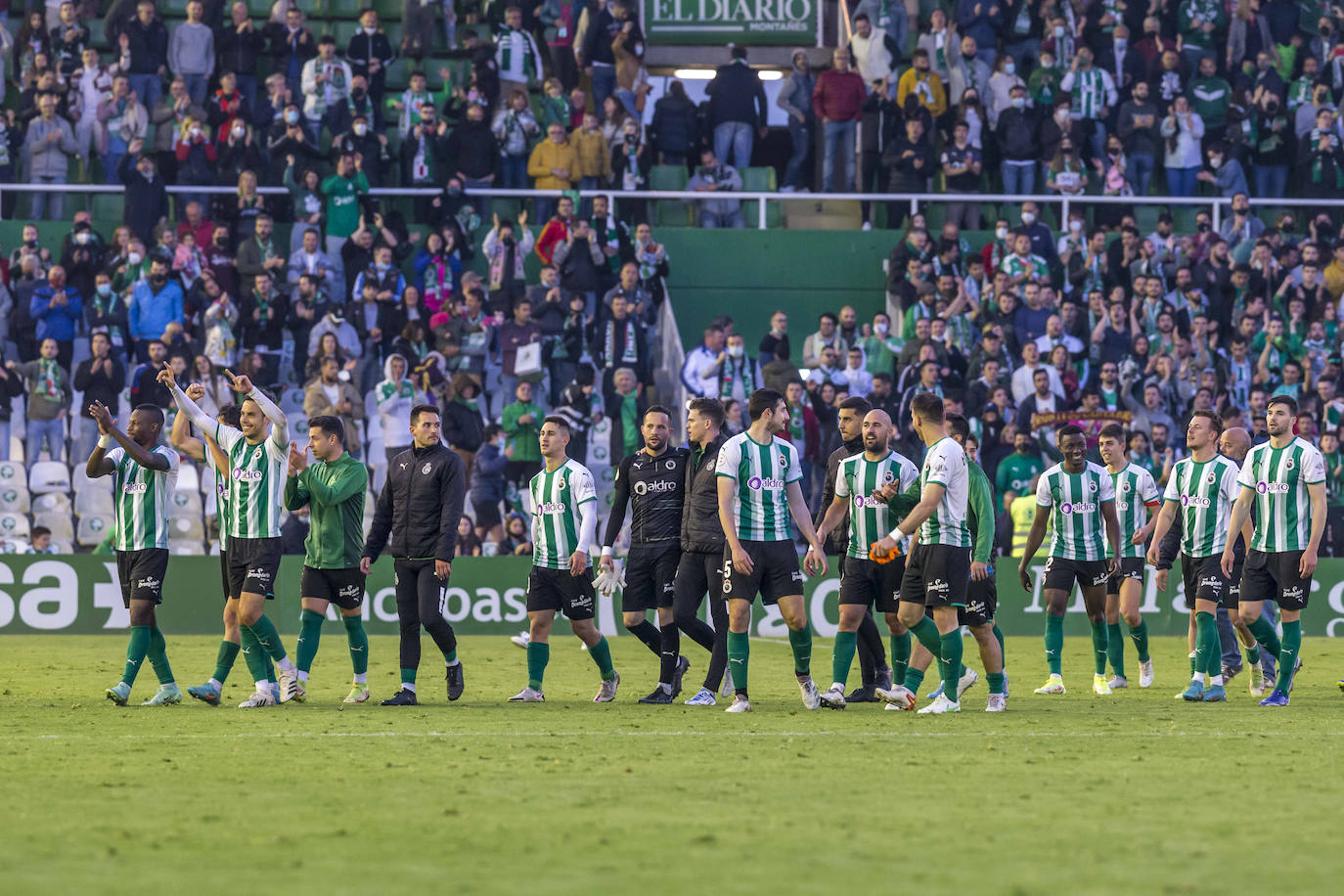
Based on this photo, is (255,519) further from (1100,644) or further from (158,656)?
(1100,644)

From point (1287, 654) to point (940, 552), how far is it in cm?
318

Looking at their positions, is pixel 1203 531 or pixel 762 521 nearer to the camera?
pixel 762 521

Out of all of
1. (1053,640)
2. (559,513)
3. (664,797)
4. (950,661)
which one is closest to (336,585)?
(559,513)

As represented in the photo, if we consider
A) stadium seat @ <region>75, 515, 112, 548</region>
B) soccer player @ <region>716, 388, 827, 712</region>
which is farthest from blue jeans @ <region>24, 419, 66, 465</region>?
Answer: soccer player @ <region>716, 388, 827, 712</region>

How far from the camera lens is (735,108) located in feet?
87.0

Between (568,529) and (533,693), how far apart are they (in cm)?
126

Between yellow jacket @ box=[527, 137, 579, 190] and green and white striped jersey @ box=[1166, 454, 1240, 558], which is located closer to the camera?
green and white striped jersey @ box=[1166, 454, 1240, 558]

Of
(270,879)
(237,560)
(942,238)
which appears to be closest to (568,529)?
(237,560)

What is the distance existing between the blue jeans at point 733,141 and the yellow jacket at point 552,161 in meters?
2.39

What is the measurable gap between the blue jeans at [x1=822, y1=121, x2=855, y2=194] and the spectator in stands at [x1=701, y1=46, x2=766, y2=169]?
1.04m

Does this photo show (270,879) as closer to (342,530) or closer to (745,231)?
(342,530)

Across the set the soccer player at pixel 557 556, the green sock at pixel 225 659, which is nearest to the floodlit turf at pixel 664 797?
the green sock at pixel 225 659

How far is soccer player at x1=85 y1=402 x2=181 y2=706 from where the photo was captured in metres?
12.6

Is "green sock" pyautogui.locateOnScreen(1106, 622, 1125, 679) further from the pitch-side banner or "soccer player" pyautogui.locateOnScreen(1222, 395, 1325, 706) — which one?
the pitch-side banner
